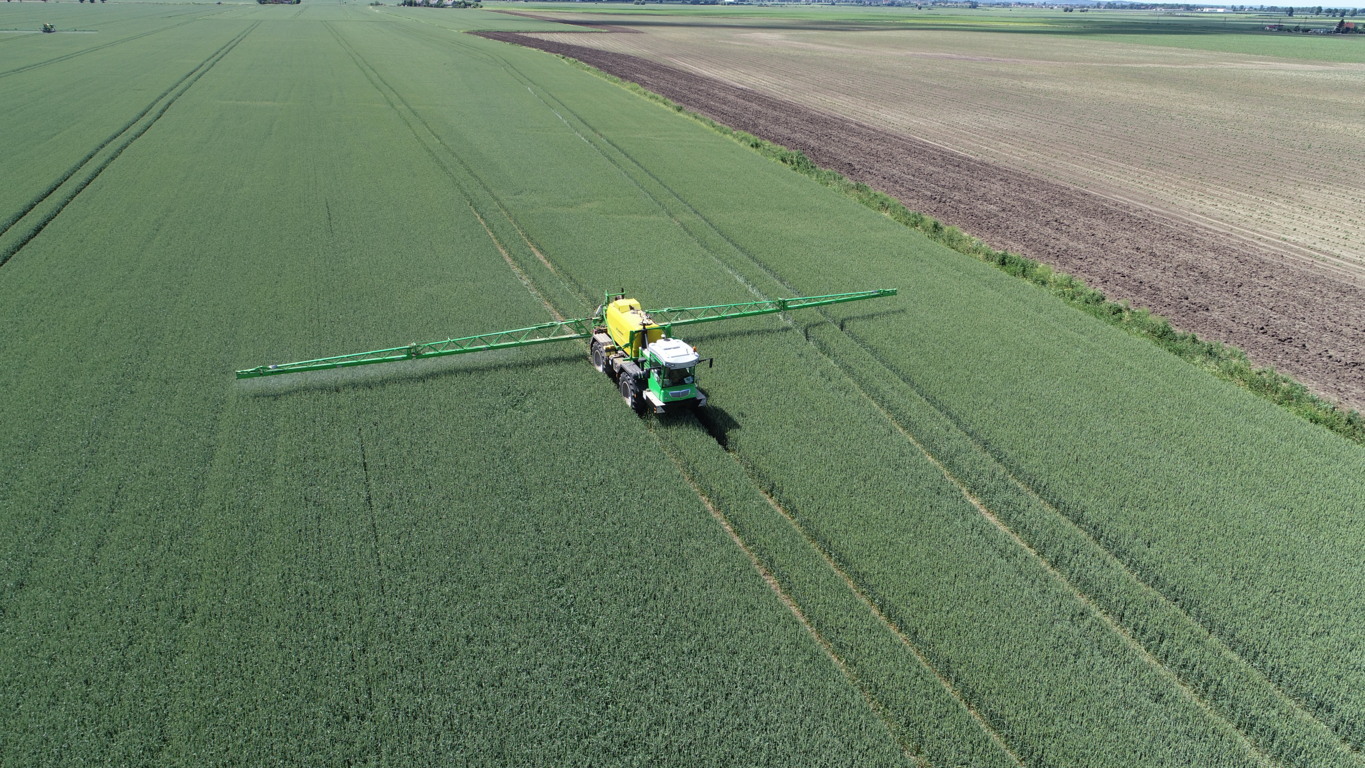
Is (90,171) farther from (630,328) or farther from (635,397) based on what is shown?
(635,397)

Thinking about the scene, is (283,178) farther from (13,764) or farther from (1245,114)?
(1245,114)

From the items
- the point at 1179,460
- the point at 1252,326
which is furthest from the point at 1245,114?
the point at 1179,460

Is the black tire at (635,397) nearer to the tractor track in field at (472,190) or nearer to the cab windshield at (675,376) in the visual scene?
the cab windshield at (675,376)

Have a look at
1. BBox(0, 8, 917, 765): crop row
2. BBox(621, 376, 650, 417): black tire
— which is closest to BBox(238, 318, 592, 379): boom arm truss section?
BBox(0, 8, 917, 765): crop row

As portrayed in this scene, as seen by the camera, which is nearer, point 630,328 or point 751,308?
Result: point 630,328

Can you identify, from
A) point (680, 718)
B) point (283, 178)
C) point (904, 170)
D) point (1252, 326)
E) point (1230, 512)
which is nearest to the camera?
point (680, 718)

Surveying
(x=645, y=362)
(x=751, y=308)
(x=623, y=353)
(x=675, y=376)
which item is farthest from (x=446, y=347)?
(x=751, y=308)
